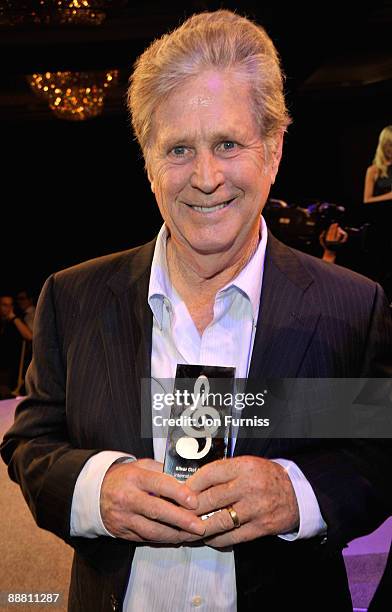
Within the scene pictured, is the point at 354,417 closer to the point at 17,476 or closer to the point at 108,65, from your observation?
the point at 17,476

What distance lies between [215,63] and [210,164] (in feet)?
0.66

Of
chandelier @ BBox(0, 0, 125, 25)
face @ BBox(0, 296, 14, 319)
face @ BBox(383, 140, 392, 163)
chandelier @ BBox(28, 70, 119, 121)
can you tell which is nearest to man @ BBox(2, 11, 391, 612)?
face @ BBox(383, 140, 392, 163)

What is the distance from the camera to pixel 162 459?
1.40 metres

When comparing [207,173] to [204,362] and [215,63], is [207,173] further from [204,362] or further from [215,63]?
[204,362]

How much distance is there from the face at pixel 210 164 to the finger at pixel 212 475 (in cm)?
45

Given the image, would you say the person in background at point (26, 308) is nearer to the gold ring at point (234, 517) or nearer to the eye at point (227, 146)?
the eye at point (227, 146)

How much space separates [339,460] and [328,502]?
0.32ft

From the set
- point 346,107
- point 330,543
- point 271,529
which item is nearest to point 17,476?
point 271,529

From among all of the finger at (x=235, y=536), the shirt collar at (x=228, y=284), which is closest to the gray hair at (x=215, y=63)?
the shirt collar at (x=228, y=284)

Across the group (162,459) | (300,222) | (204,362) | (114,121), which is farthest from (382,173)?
(114,121)

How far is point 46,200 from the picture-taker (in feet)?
33.8

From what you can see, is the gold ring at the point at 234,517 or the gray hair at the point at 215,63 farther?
the gray hair at the point at 215,63

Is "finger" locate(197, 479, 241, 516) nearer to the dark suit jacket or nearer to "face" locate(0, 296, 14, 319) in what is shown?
the dark suit jacket

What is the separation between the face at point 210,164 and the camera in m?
1.34
